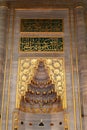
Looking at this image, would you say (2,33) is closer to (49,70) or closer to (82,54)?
(49,70)

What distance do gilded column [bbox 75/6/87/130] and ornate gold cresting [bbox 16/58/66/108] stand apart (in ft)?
1.87

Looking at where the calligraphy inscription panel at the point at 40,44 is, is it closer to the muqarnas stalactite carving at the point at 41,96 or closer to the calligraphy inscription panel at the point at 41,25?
the calligraphy inscription panel at the point at 41,25

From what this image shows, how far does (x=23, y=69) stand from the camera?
8383mm

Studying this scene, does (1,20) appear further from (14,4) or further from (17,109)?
(17,109)

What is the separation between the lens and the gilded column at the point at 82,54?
7687 mm

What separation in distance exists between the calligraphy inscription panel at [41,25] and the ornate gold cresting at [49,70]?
3.97ft

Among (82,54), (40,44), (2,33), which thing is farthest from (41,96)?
(2,33)

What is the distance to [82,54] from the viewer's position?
27.6 feet

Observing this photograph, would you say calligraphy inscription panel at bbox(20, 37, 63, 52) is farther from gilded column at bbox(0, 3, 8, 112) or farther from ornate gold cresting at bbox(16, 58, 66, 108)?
gilded column at bbox(0, 3, 8, 112)

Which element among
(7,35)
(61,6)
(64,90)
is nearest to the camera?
(64,90)

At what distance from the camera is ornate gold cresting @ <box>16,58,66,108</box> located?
8.03 metres

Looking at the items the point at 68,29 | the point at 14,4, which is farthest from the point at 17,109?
the point at 14,4

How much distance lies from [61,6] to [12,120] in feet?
15.0

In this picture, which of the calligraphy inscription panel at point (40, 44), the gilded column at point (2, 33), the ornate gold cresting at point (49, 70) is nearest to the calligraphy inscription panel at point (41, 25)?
the calligraphy inscription panel at point (40, 44)
